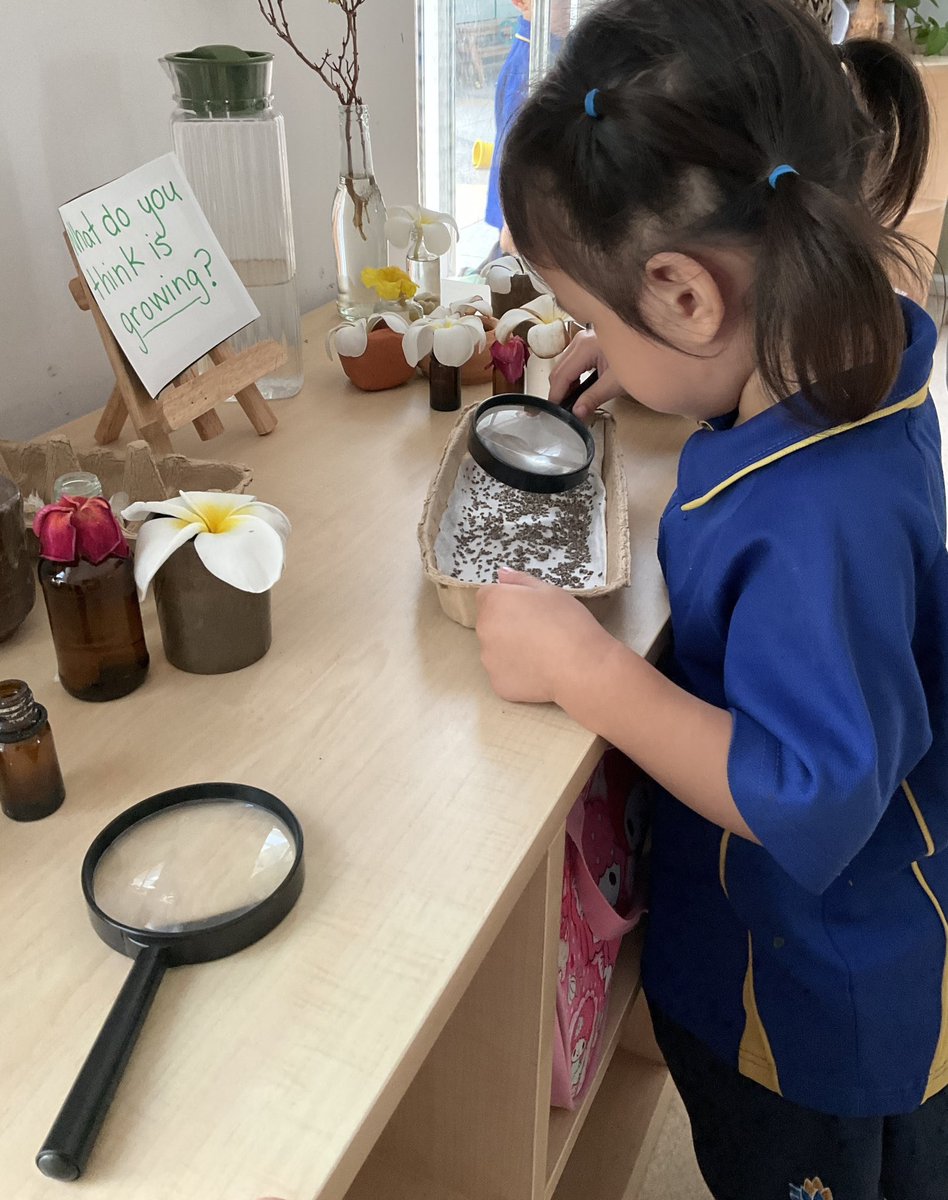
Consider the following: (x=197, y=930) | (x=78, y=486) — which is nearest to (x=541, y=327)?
(x=78, y=486)

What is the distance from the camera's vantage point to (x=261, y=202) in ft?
3.49

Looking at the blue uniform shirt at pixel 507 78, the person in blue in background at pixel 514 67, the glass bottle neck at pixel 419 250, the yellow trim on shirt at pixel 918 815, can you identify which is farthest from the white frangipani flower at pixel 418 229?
the yellow trim on shirt at pixel 918 815

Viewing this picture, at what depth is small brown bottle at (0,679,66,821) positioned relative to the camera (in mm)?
528

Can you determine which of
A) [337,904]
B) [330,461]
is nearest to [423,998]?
[337,904]

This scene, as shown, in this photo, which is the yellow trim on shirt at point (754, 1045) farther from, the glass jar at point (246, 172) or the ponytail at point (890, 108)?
the glass jar at point (246, 172)

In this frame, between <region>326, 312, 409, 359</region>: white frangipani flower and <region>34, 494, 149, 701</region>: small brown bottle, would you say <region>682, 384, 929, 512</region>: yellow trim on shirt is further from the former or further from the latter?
<region>326, 312, 409, 359</region>: white frangipani flower

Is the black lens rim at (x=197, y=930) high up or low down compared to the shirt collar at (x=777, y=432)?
down

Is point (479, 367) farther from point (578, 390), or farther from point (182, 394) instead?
point (182, 394)

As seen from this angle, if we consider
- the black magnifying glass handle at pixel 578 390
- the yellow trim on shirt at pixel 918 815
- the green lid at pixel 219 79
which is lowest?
the yellow trim on shirt at pixel 918 815

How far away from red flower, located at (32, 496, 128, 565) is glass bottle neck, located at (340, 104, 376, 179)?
0.72m

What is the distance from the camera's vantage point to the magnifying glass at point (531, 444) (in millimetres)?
835

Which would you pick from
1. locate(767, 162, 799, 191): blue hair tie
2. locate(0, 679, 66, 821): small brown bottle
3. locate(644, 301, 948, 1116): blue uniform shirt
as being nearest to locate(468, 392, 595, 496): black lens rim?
locate(644, 301, 948, 1116): blue uniform shirt

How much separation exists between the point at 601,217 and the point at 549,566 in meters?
0.26

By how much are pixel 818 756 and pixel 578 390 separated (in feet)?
1.78
